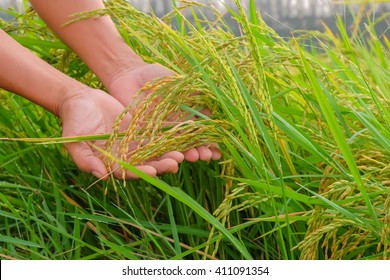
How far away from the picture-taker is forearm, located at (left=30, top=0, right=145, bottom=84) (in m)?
2.02

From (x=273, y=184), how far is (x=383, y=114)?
26cm

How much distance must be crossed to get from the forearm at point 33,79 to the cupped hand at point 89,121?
0.04 m

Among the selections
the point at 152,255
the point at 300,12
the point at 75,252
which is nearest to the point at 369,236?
the point at 152,255

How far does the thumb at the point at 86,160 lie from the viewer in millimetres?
1663

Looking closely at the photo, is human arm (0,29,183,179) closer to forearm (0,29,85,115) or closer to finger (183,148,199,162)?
forearm (0,29,85,115)

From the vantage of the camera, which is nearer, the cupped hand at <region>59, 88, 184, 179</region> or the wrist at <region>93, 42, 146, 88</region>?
the cupped hand at <region>59, 88, 184, 179</region>

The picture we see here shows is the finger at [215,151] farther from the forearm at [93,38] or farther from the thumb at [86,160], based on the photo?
the forearm at [93,38]

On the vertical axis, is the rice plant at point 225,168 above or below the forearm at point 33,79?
below

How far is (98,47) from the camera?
2033 millimetres

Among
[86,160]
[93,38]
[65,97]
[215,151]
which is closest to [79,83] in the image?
[65,97]

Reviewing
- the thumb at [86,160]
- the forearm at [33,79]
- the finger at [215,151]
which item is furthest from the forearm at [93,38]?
the finger at [215,151]

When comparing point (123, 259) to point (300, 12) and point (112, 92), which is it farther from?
point (300, 12)

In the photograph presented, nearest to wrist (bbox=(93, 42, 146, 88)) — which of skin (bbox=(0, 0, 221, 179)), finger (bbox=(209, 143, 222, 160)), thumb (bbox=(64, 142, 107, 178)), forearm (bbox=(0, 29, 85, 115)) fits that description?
skin (bbox=(0, 0, 221, 179))

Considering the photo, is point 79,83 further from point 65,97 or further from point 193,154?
point 193,154
